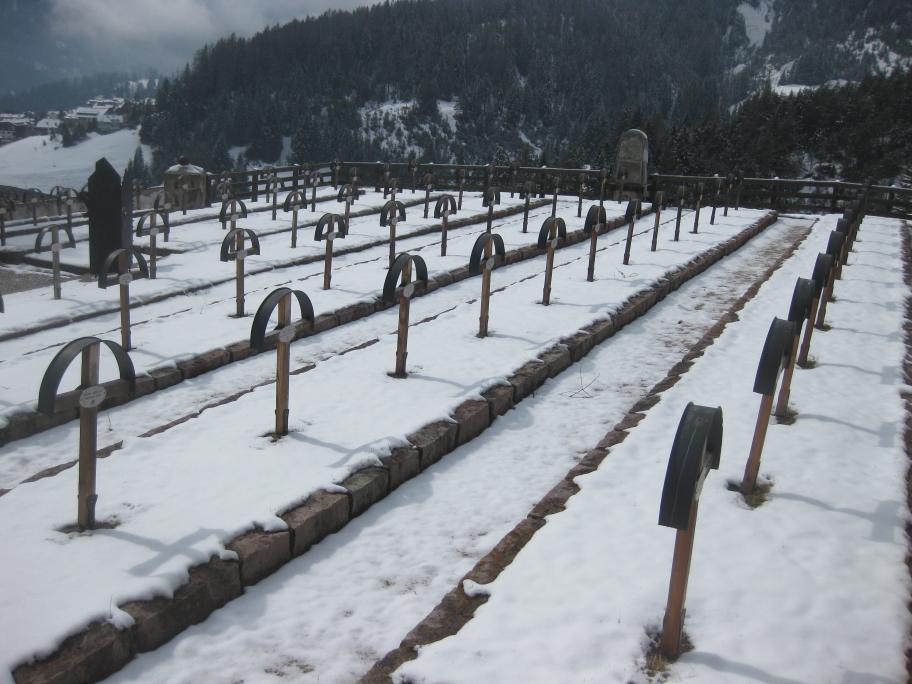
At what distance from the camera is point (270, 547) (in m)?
4.11

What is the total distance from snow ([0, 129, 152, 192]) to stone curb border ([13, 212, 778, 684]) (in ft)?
482

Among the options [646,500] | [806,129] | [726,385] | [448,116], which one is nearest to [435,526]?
[646,500]

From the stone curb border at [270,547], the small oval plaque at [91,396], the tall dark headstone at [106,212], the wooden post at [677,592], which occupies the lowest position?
the stone curb border at [270,547]

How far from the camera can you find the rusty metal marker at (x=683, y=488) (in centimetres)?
296

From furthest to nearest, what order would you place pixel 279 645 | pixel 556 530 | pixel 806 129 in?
pixel 806 129
pixel 556 530
pixel 279 645

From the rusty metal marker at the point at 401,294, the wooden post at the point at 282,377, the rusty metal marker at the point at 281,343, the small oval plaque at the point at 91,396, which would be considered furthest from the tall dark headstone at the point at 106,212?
the small oval plaque at the point at 91,396

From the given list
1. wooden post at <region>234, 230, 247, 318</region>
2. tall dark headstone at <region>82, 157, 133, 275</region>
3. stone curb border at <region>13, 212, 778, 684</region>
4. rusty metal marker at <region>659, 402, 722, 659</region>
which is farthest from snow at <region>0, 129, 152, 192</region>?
rusty metal marker at <region>659, 402, 722, 659</region>

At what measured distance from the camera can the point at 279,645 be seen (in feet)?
11.7

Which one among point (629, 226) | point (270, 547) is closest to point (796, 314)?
point (270, 547)

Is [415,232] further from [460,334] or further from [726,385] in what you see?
[726,385]

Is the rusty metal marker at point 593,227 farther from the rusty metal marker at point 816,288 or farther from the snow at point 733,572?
the snow at point 733,572

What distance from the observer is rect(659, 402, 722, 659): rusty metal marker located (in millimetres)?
2961

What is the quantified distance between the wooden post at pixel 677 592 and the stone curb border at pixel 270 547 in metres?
1.13

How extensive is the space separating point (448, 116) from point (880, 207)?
133799 mm
